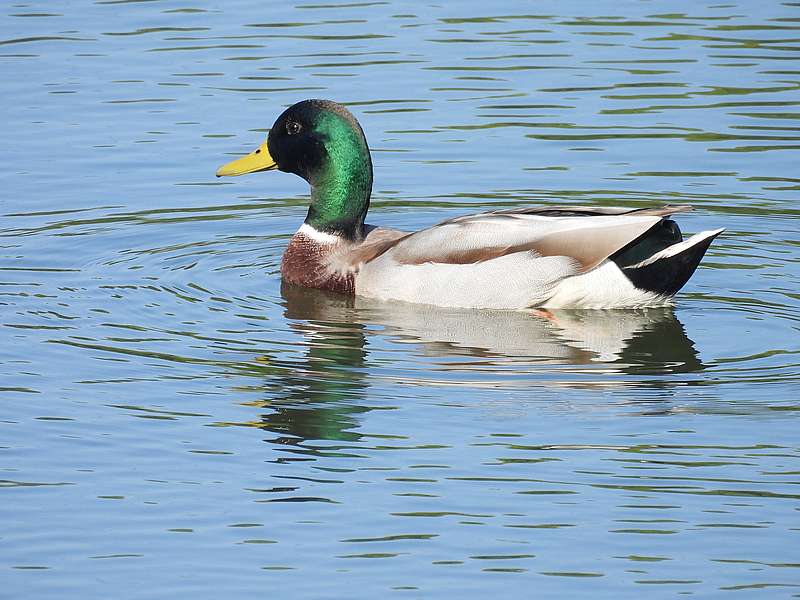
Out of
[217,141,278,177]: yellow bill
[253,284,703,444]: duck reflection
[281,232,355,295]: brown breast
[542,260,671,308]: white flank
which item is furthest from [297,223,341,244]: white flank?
[542,260,671,308]: white flank

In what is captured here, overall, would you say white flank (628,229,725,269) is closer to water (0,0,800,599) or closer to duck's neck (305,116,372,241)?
water (0,0,800,599)

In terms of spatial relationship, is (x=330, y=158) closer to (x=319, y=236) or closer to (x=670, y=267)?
(x=319, y=236)

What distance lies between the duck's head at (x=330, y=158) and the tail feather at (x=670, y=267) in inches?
84.9

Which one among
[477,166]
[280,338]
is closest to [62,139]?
[477,166]

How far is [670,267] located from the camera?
10.5 meters

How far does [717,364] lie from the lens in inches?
373

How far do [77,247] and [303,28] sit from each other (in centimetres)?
611

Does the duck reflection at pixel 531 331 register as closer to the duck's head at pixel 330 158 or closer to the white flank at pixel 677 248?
the white flank at pixel 677 248

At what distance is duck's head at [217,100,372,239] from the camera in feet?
39.0

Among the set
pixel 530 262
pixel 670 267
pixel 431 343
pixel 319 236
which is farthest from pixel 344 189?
pixel 670 267

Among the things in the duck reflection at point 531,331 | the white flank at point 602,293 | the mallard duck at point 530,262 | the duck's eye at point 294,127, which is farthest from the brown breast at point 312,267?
the white flank at point 602,293

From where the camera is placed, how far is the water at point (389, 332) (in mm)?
7004

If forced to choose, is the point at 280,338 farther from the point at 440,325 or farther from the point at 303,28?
the point at 303,28

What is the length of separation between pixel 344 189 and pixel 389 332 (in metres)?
1.92
